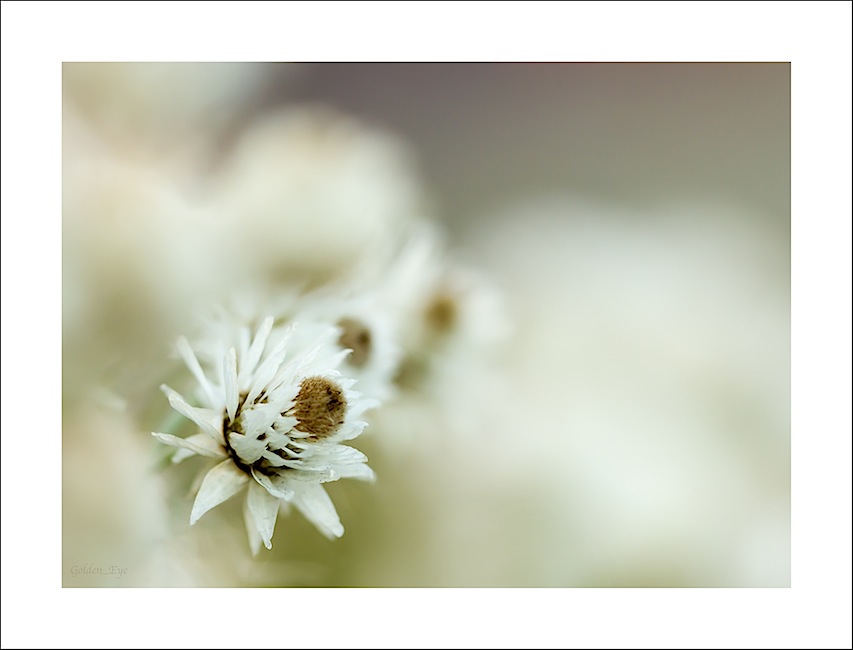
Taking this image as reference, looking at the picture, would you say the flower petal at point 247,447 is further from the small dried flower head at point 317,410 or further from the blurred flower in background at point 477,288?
the blurred flower in background at point 477,288

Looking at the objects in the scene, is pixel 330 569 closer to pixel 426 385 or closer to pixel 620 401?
pixel 426 385

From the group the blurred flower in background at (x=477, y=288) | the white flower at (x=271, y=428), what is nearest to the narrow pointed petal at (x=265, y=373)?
the white flower at (x=271, y=428)

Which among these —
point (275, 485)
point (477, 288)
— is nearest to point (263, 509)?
point (275, 485)

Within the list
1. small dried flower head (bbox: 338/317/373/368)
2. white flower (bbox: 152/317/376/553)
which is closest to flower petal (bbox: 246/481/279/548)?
white flower (bbox: 152/317/376/553)

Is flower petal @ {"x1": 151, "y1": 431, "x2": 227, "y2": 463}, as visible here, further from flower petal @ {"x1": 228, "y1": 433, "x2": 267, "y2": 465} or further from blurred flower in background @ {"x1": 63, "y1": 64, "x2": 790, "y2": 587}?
blurred flower in background @ {"x1": 63, "y1": 64, "x2": 790, "y2": 587}

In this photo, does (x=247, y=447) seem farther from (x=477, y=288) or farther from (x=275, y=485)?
(x=477, y=288)

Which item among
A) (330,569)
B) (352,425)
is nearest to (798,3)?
(352,425)
